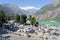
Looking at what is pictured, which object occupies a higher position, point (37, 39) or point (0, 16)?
point (0, 16)

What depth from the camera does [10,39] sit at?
3262cm

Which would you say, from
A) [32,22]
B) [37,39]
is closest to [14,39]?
[37,39]

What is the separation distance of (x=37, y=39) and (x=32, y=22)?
3295 cm

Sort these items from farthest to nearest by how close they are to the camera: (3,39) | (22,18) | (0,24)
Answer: (22,18) → (0,24) → (3,39)

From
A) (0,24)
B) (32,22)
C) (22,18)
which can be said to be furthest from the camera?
(22,18)

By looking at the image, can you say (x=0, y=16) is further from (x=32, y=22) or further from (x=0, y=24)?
(x=32, y=22)

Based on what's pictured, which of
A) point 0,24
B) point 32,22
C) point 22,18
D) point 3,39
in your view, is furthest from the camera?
point 22,18

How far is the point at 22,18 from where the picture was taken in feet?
244

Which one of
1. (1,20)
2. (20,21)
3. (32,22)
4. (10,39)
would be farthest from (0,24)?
(10,39)

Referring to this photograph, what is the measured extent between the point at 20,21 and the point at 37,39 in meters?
44.0

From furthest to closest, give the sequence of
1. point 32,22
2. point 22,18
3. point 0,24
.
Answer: point 22,18
point 32,22
point 0,24

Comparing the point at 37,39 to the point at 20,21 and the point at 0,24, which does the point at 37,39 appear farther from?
the point at 20,21

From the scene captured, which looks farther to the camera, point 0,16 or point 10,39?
point 0,16

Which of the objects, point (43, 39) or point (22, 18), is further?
point (22, 18)
